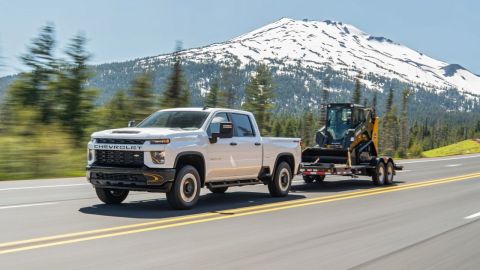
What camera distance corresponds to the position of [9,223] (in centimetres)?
834

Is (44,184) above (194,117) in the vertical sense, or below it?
below

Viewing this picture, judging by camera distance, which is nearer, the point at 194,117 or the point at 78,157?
the point at 194,117

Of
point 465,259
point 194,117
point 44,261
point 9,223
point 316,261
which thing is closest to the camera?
point 44,261

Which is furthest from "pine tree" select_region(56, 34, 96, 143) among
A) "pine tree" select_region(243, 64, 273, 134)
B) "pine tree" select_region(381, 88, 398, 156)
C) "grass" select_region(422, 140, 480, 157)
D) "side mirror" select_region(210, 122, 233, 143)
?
"pine tree" select_region(381, 88, 398, 156)

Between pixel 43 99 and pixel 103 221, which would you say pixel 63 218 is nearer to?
pixel 103 221

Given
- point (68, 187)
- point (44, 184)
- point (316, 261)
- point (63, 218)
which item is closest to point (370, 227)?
point (316, 261)

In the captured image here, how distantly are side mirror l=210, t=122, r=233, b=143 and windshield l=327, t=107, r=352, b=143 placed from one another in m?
8.99

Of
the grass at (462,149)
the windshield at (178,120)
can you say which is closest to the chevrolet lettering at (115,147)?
the windshield at (178,120)

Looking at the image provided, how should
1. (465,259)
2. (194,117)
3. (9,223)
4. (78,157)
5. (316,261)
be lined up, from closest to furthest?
1. (316,261)
2. (465,259)
3. (9,223)
4. (194,117)
5. (78,157)

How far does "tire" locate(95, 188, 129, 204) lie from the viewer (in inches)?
429

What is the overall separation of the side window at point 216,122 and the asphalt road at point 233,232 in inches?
56.4

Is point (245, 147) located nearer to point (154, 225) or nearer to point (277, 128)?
point (154, 225)

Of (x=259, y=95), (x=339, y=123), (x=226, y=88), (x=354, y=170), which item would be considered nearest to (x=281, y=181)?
(x=354, y=170)

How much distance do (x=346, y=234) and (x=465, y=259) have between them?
72.4 inches
